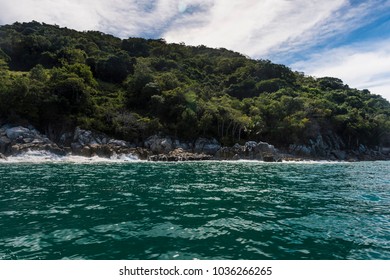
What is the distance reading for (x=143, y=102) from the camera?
73312 mm

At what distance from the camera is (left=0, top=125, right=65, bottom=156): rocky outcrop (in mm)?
40844

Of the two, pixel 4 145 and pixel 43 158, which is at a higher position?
pixel 4 145

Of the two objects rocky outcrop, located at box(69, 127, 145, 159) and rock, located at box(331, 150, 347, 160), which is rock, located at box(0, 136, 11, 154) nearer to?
rocky outcrop, located at box(69, 127, 145, 159)

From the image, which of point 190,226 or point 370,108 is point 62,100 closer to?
point 190,226

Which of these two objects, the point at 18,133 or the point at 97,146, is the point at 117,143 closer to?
the point at 97,146

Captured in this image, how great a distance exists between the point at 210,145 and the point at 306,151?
2445 centimetres

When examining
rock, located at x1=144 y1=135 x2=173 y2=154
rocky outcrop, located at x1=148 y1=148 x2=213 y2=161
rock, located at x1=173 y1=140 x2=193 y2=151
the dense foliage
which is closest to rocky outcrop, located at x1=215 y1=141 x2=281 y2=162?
rocky outcrop, located at x1=148 y1=148 x2=213 y2=161

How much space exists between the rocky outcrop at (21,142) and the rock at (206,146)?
92.4 ft

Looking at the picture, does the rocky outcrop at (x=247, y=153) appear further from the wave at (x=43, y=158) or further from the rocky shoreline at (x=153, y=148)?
the wave at (x=43, y=158)

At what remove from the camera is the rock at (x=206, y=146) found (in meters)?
59.1

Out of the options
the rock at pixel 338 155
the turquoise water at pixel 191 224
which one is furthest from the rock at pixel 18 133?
the rock at pixel 338 155

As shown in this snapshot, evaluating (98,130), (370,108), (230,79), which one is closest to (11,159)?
(98,130)

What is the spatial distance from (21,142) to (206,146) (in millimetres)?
35858

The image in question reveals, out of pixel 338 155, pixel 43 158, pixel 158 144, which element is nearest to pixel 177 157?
pixel 158 144
